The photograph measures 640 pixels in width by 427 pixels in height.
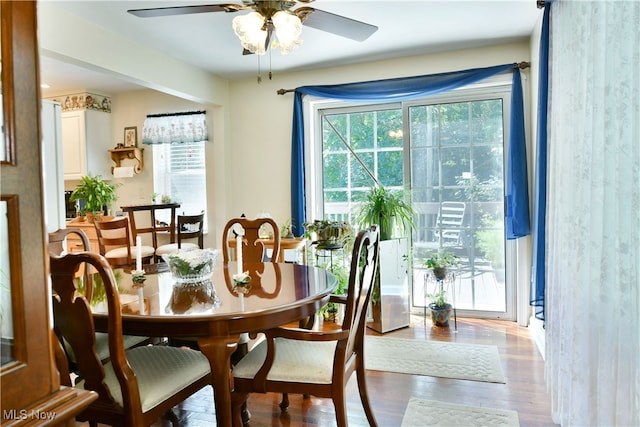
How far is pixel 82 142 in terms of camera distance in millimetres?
5074

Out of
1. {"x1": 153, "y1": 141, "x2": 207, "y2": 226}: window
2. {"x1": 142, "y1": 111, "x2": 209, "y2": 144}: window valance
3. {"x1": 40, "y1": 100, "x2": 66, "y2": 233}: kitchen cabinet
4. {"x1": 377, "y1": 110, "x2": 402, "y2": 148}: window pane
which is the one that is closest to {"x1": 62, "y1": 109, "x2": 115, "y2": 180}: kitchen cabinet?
{"x1": 142, "y1": 111, "x2": 209, "y2": 144}: window valance

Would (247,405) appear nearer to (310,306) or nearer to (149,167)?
(310,306)

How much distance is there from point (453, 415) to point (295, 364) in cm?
99

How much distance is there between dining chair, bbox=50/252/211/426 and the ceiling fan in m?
1.37

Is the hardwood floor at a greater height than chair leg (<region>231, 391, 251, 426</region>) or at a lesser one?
lesser

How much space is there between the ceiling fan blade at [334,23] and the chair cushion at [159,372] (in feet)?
5.77

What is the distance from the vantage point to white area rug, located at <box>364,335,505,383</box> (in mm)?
2738

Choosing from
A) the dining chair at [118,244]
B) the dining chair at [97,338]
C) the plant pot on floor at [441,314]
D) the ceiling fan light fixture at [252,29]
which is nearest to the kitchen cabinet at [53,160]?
the dining chair at [97,338]

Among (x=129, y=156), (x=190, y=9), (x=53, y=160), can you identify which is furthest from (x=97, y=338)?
(x=129, y=156)

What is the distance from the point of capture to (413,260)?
13.4 feet

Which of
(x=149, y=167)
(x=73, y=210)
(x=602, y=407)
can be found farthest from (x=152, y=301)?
(x=73, y=210)

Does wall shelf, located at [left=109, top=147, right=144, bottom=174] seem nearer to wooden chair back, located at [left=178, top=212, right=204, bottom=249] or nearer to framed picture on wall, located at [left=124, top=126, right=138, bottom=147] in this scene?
framed picture on wall, located at [left=124, top=126, right=138, bottom=147]
